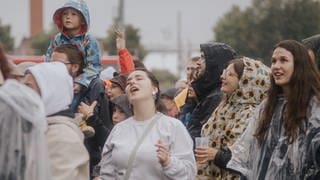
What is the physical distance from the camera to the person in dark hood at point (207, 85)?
825 centimetres

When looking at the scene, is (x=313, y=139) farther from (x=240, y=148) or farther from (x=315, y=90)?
(x=240, y=148)

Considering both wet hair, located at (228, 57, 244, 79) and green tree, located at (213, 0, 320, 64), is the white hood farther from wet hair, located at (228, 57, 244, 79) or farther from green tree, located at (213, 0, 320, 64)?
green tree, located at (213, 0, 320, 64)

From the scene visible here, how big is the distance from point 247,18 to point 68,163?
4187 centimetres

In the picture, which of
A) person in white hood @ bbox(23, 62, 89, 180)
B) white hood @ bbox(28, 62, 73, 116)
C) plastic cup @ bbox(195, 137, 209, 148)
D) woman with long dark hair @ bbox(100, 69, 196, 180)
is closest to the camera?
person in white hood @ bbox(23, 62, 89, 180)

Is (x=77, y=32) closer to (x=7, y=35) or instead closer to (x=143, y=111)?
(x=143, y=111)

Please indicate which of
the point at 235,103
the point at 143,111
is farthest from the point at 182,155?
the point at 235,103

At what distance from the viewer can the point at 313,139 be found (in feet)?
20.4

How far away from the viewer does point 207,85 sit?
8266 millimetres

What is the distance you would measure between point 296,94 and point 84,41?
7.63 feet

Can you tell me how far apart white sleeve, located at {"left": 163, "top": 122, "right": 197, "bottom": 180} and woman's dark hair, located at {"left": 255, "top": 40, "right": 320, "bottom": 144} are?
481 millimetres

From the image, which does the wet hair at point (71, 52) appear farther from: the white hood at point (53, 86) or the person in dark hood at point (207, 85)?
the white hood at point (53, 86)

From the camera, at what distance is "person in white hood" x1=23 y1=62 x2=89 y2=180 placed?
5449mm

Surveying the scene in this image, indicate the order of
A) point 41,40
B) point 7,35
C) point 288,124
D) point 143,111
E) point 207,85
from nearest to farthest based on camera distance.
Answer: point 288,124
point 143,111
point 207,85
point 7,35
point 41,40

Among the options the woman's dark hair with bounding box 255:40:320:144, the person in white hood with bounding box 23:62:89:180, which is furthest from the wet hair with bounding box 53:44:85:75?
the person in white hood with bounding box 23:62:89:180
